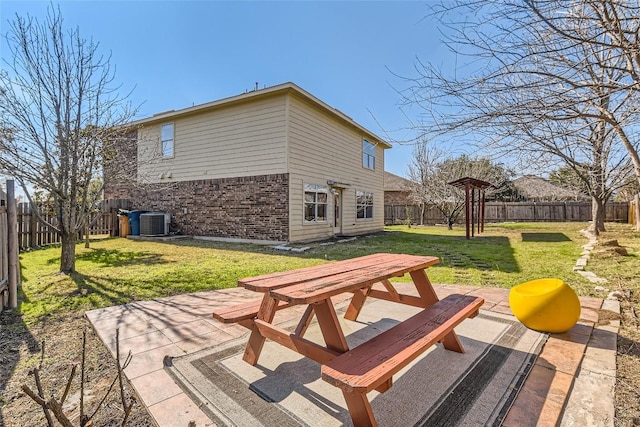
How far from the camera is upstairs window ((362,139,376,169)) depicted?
1549 centimetres

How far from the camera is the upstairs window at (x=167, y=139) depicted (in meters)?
12.9

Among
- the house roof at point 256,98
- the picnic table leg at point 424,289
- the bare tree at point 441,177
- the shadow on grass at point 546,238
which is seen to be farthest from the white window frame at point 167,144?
the shadow on grass at point 546,238

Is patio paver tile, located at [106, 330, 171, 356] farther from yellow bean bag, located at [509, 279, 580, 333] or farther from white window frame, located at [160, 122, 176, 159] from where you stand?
white window frame, located at [160, 122, 176, 159]

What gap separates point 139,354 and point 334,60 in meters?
7.47

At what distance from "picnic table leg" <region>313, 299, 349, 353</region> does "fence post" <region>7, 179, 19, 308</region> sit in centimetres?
444

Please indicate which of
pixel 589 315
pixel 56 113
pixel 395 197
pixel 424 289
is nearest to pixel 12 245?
pixel 56 113

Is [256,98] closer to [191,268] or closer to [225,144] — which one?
[225,144]

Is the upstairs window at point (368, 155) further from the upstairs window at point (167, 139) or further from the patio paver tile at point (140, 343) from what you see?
the patio paver tile at point (140, 343)

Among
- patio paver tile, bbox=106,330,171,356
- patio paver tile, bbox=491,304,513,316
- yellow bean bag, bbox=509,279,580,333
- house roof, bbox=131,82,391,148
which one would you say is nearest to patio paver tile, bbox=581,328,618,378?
yellow bean bag, bbox=509,279,580,333

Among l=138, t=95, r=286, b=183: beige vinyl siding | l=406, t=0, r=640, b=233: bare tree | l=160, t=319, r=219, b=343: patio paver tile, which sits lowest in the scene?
l=160, t=319, r=219, b=343: patio paver tile

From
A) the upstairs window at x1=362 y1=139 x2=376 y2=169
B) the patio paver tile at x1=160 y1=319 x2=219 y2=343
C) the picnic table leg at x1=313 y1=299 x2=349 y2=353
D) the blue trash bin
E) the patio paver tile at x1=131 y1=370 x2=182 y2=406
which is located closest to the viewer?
the picnic table leg at x1=313 y1=299 x2=349 y2=353

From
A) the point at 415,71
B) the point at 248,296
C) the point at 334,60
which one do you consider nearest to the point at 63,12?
the point at 334,60

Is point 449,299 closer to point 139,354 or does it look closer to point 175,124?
point 139,354

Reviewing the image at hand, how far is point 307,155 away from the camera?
11133mm
